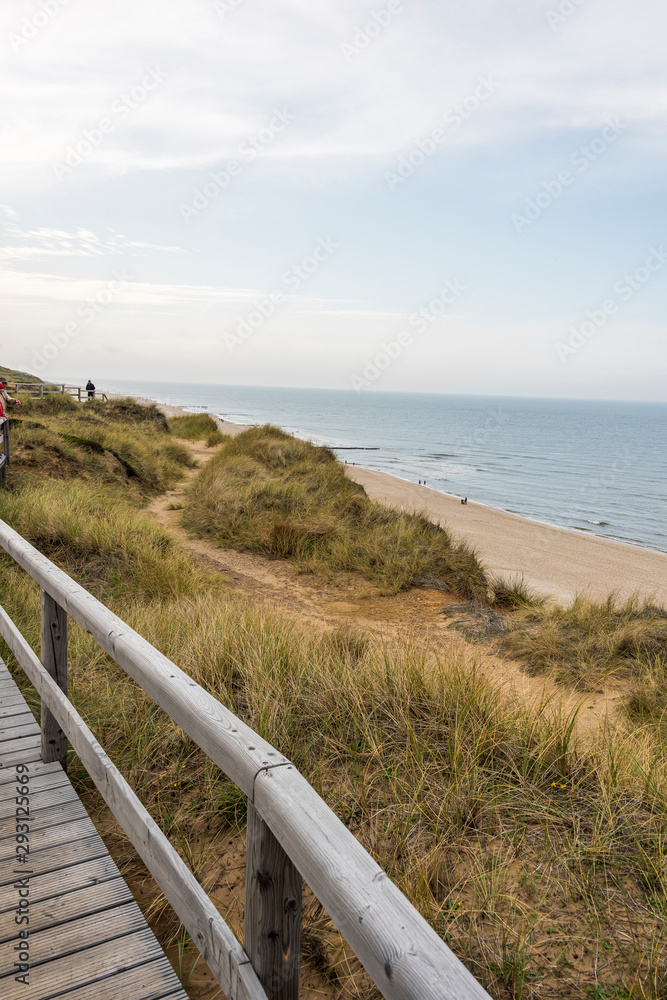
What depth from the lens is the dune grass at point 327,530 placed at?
30.4 ft

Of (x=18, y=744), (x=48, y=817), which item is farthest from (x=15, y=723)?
(x=48, y=817)

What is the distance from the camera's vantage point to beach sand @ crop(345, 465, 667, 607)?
42.8 ft

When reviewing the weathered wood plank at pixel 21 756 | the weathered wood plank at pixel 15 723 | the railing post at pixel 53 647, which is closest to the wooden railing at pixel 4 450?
the weathered wood plank at pixel 15 723

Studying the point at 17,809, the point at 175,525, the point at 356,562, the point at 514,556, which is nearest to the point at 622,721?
the point at 17,809

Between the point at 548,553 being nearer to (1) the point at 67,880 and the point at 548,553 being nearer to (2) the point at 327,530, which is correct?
(2) the point at 327,530

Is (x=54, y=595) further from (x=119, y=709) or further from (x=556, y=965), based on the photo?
(x=556, y=965)

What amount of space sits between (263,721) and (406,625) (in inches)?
168

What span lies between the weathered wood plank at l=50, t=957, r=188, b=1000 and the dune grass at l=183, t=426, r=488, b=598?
688 centimetres

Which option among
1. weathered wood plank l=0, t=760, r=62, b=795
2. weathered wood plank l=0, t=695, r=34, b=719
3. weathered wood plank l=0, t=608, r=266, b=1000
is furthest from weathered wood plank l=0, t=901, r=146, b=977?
weathered wood plank l=0, t=695, r=34, b=719

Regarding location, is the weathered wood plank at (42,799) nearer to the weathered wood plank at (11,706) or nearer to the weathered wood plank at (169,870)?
the weathered wood plank at (169,870)

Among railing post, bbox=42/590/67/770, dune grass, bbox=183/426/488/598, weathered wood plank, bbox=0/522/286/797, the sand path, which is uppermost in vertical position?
Result: weathered wood plank, bbox=0/522/286/797

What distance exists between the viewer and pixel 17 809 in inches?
102

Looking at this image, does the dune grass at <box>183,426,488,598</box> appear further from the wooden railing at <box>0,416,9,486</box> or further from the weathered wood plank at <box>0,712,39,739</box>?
the weathered wood plank at <box>0,712,39,739</box>

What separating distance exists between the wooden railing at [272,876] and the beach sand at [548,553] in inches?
388
